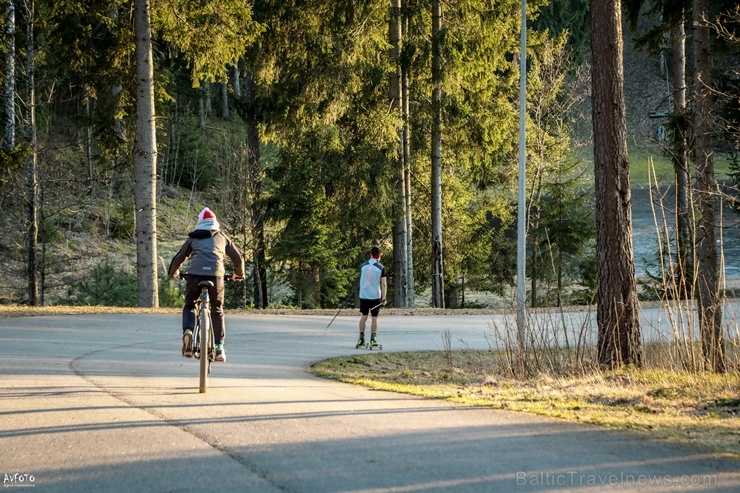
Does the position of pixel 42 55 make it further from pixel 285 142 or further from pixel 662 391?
pixel 662 391

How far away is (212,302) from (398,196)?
21111mm

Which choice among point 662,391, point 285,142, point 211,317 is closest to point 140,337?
point 211,317

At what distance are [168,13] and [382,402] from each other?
53.5ft

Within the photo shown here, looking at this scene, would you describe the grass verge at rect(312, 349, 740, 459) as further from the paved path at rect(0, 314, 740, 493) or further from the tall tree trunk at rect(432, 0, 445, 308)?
the tall tree trunk at rect(432, 0, 445, 308)

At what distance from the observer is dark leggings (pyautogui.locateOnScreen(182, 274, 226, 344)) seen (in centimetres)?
1046

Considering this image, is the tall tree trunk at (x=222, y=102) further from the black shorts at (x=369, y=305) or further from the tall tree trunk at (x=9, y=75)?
the black shorts at (x=369, y=305)

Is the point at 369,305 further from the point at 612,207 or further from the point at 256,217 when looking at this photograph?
the point at 256,217

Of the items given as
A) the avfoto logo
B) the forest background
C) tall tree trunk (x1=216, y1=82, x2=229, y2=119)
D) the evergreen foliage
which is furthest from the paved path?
tall tree trunk (x1=216, y1=82, x2=229, y2=119)

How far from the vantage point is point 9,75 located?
94.3 ft

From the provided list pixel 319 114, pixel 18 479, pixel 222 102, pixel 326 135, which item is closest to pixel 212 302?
pixel 18 479

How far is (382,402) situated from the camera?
9.55 metres

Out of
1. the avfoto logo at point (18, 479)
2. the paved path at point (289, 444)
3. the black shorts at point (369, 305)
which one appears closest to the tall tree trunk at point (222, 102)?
the black shorts at point (369, 305)

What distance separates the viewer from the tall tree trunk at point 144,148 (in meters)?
23.0

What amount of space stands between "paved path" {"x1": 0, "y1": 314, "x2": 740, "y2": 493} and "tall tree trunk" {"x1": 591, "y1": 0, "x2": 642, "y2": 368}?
13.8 ft
